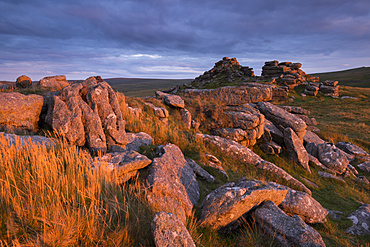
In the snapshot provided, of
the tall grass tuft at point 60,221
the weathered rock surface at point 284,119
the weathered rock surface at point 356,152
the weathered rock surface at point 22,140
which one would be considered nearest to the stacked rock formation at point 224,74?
the weathered rock surface at point 284,119

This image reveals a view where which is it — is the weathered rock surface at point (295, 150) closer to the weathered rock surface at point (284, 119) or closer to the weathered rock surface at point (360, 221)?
the weathered rock surface at point (284, 119)

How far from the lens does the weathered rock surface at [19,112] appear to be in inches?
294

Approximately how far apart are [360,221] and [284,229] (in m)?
5.81

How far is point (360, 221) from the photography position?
7855 millimetres

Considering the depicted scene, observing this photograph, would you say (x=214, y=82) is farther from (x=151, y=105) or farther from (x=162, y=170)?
(x=162, y=170)

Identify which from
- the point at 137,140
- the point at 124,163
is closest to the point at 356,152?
the point at 137,140

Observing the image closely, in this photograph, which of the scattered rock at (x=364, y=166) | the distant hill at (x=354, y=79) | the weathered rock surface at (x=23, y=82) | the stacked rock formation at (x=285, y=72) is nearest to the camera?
the weathered rock surface at (x=23, y=82)

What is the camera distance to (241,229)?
5.00 meters

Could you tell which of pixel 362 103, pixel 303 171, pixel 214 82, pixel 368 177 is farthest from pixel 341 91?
pixel 303 171

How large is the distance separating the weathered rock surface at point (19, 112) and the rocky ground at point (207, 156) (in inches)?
1.2

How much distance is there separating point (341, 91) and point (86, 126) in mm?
63597

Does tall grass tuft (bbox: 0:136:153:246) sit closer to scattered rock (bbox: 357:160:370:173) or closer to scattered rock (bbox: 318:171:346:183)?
scattered rock (bbox: 318:171:346:183)

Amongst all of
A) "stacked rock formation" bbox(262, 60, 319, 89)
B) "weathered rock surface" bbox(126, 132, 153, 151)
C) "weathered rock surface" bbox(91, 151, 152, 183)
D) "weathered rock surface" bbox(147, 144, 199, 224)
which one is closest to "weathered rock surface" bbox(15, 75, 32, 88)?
"weathered rock surface" bbox(126, 132, 153, 151)

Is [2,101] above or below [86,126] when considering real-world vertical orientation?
above
